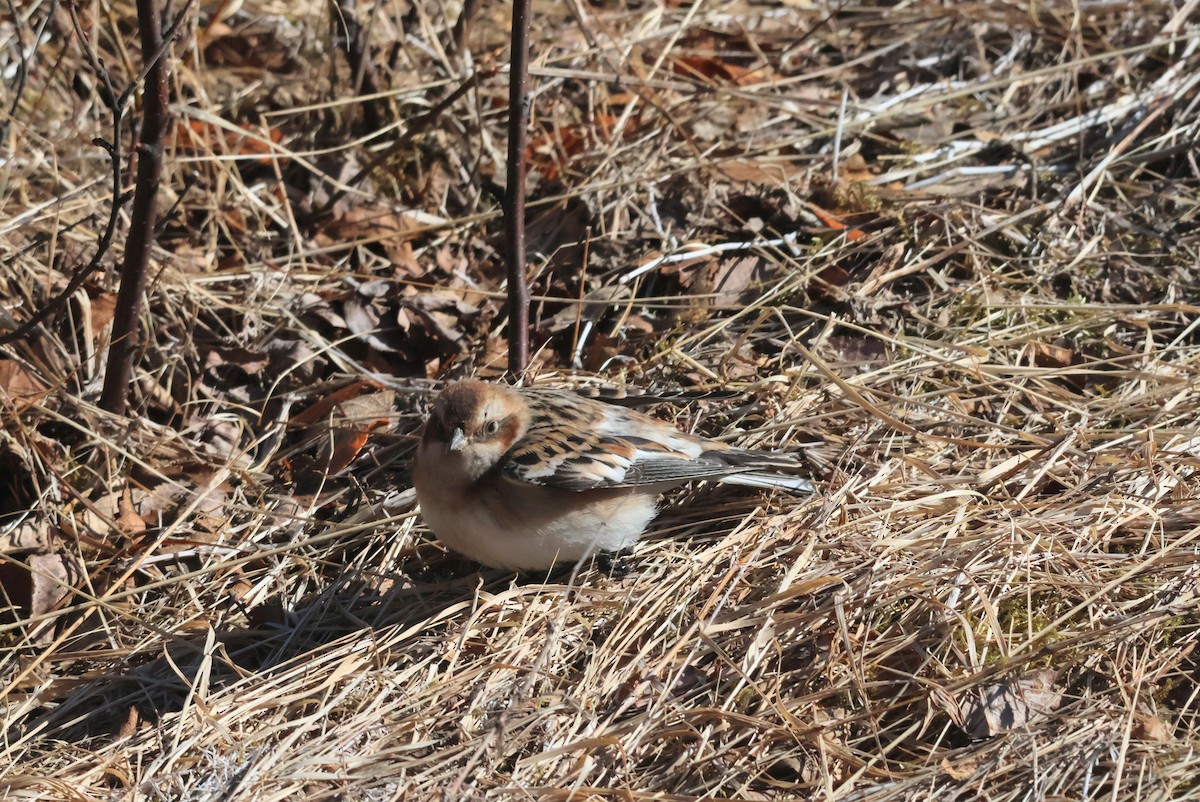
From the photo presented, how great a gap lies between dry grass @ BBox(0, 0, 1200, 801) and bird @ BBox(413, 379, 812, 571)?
193 millimetres

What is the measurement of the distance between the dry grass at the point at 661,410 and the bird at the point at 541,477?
0.63ft

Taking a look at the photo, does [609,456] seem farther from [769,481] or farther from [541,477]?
[769,481]

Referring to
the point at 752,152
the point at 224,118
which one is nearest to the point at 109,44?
the point at 224,118

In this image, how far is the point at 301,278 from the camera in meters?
6.46

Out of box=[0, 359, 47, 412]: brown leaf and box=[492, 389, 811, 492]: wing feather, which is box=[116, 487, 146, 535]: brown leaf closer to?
box=[0, 359, 47, 412]: brown leaf

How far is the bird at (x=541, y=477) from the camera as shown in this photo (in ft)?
15.4

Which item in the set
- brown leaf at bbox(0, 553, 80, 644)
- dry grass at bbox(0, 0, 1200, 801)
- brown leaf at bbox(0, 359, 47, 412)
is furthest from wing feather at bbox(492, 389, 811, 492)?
brown leaf at bbox(0, 359, 47, 412)

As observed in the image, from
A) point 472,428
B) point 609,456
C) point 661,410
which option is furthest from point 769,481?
point 472,428

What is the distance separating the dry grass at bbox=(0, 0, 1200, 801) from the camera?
3.96m

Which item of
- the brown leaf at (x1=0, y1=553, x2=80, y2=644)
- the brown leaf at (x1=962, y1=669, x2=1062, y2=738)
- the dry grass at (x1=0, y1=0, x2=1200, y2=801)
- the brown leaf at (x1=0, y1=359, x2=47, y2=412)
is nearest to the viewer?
the brown leaf at (x1=962, y1=669, x2=1062, y2=738)

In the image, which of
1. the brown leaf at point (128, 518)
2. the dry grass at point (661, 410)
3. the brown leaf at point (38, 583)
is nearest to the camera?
the dry grass at point (661, 410)

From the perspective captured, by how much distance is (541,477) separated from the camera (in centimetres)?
470

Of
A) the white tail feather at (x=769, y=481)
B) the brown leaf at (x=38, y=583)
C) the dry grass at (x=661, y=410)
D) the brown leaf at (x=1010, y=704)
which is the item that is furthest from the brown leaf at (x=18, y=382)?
the brown leaf at (x=1010, y=704)

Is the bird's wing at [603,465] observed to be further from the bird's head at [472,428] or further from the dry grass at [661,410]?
the dry grass at [661,410]
